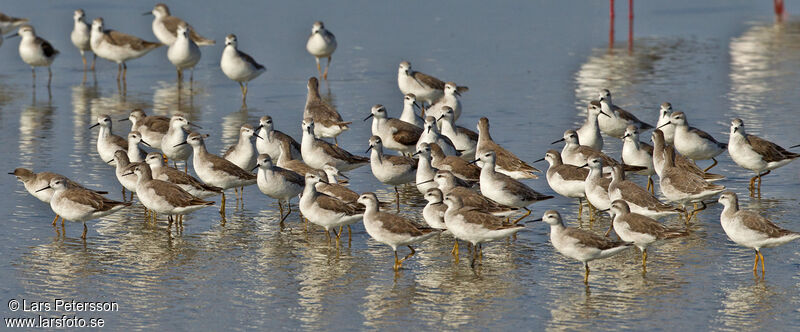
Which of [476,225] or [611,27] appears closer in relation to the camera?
[476,225]

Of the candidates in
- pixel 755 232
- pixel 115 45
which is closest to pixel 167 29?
pixel 115 45

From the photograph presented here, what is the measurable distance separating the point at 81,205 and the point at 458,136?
744 centimetres

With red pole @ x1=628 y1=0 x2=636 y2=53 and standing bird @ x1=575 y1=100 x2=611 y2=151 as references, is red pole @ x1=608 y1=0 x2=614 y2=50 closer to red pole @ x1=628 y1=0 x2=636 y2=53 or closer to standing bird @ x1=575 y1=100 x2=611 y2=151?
red pole @ x1=628 y1=0 x2=636 y2=53

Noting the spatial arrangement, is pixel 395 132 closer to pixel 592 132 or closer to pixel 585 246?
pixel 592 132

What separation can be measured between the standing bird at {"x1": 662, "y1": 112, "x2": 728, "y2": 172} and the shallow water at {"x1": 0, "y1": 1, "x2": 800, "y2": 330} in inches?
29.0

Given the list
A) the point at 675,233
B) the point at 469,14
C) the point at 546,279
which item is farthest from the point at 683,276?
the point at 469,14

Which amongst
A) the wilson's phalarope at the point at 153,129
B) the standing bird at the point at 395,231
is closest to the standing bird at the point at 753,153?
the standing bird at the point at 395,231

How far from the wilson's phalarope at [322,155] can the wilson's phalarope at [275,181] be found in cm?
198

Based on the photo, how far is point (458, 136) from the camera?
2045 cm

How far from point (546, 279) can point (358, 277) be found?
7.25 ft

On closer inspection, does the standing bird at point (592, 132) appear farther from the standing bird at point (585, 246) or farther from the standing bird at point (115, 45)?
the standing bird at point (115, 45)

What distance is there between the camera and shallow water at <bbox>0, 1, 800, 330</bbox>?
41.0ft

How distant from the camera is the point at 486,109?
985 inches

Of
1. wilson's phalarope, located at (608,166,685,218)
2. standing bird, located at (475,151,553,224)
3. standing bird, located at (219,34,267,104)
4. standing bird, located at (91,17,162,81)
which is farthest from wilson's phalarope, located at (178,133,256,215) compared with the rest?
standing bird, located at (91,17,162,81)
